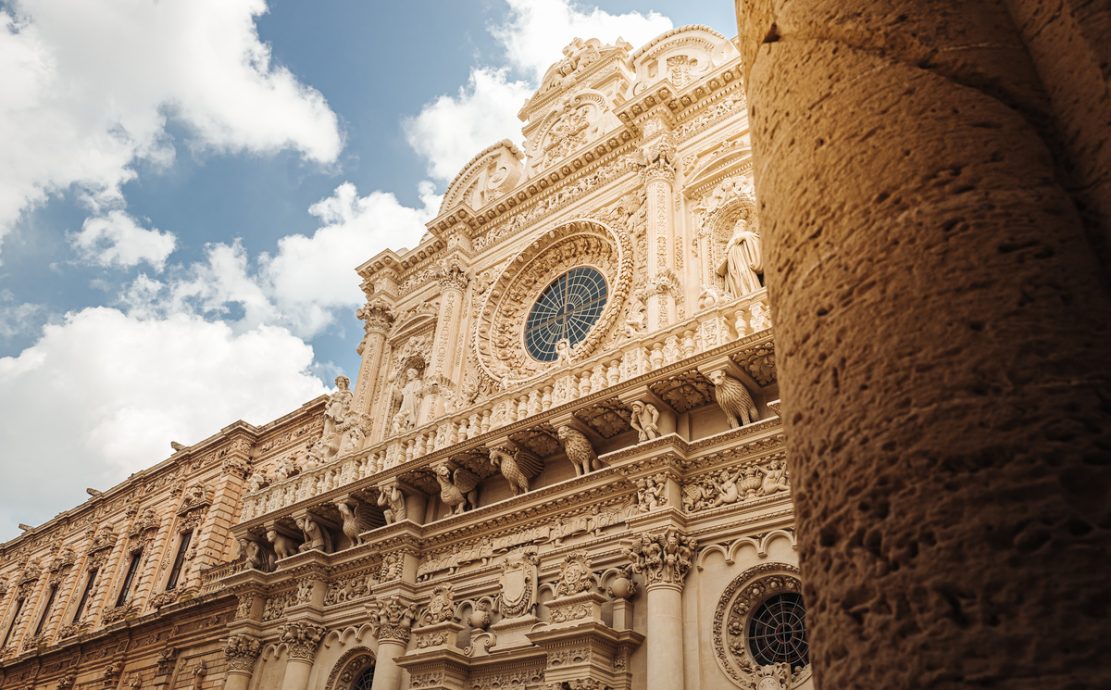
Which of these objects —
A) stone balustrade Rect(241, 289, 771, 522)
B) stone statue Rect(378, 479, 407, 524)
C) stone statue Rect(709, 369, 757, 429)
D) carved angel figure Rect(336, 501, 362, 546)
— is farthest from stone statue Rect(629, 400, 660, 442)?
carved angel figure Rect(336, 501, 362, 546)

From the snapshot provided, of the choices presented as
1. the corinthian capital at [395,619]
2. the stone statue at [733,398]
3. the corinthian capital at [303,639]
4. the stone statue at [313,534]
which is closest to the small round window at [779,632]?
the stone statue at [733,398]

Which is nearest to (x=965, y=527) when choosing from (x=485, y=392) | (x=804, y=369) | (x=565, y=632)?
(x=804, y=369)

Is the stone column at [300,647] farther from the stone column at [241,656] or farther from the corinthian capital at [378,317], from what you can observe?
the corinthian capital at [378,317]

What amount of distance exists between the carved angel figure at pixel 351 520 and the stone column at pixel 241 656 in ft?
8.49

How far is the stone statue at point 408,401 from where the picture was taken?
51.3 ft

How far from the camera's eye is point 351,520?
13656 mm

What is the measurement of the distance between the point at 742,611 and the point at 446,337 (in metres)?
8.73

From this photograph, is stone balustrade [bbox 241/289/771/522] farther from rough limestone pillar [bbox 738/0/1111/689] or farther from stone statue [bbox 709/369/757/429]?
rough limestone pillar [bbox 738/0/1111/689]

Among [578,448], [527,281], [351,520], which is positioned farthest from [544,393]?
[527,281]

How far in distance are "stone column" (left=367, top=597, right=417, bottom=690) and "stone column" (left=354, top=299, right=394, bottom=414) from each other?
590 cm

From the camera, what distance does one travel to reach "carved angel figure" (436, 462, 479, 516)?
1246cm

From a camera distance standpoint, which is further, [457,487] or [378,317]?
[378,317]

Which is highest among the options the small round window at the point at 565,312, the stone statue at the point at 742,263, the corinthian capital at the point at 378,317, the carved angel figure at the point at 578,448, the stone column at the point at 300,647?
the corinthian capital at the point at 378,317

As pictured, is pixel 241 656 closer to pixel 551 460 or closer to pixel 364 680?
pixel 364 680
